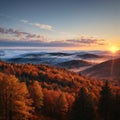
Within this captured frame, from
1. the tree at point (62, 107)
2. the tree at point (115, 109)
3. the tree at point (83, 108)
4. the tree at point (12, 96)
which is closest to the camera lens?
the tree at point (12, 96)

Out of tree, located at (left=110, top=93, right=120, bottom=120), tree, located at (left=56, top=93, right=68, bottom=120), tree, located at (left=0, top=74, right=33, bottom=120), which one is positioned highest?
tree, located at (left=0, top=74, right=33, bottom=120)

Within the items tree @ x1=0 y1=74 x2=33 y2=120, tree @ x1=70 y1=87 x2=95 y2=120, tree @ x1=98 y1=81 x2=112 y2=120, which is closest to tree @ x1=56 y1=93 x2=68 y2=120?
tree @ x1=98 y1=81 x2=112 y2=120

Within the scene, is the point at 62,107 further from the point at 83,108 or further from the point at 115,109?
the point at 83,108

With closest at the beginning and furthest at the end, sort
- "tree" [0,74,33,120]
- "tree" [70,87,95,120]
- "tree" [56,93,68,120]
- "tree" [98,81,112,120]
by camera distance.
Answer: "tree" [0,74,33,120] < "tree" [70,87,95,120] < "tree" [98,81,112,120] < "tree" [56,93,68,120]

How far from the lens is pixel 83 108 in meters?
50.6

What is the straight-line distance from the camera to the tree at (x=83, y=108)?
50000 millimetres

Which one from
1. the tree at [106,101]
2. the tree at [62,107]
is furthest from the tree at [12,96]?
the tree at [62,107]

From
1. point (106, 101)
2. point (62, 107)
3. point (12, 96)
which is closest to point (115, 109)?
point (106, 101)

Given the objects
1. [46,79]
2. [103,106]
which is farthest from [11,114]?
[46,79]

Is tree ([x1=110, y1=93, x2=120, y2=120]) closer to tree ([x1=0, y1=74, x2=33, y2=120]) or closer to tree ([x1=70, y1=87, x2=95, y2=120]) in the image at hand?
tree ([x1=70, y1=87, x2=95, y2=120])

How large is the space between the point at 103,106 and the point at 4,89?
2654 centimetres

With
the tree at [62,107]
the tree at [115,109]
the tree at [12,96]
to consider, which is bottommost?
the tree at [62,107]

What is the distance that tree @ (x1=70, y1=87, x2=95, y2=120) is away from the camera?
50.0m

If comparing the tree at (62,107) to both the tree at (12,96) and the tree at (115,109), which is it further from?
the tree at (12,96)
